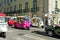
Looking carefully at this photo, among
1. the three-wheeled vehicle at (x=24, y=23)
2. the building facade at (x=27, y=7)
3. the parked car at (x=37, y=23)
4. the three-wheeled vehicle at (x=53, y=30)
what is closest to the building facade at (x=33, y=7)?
the building facade at (x=27, y=7)

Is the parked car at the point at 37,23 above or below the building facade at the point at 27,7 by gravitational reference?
below

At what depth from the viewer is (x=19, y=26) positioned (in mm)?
31250

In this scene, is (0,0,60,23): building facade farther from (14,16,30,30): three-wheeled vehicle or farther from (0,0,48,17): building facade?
(14,16,30,30): three-wheeled vehicle

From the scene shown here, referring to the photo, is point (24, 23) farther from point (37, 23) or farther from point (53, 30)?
point (53, 30)

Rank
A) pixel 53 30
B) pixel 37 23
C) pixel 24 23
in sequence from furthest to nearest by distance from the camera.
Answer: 1. pixel 37 23
2. pixel 24 23
3. pixel 53 30

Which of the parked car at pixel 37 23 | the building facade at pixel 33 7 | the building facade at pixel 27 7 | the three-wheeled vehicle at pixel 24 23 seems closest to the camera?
the three-wheeled vehicle at pixel 24 23

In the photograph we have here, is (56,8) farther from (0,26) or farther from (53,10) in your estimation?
(0,26)

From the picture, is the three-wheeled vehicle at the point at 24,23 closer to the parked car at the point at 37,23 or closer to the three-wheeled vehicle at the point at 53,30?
the parked car at the point at 37,23

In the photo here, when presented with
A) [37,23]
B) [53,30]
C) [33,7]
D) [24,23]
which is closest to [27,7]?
[33,7]

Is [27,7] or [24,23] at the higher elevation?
[27,7]

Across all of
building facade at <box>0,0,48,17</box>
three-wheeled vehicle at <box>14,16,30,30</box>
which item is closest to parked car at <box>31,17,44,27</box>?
three-wheeled vehicle at <box>14,16,30,30</box>

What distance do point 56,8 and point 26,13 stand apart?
27.1 feet

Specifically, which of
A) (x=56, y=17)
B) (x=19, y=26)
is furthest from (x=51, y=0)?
(x=19, y=26)

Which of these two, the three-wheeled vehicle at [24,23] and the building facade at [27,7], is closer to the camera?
the three-wheeled vehicle at [24,23]
